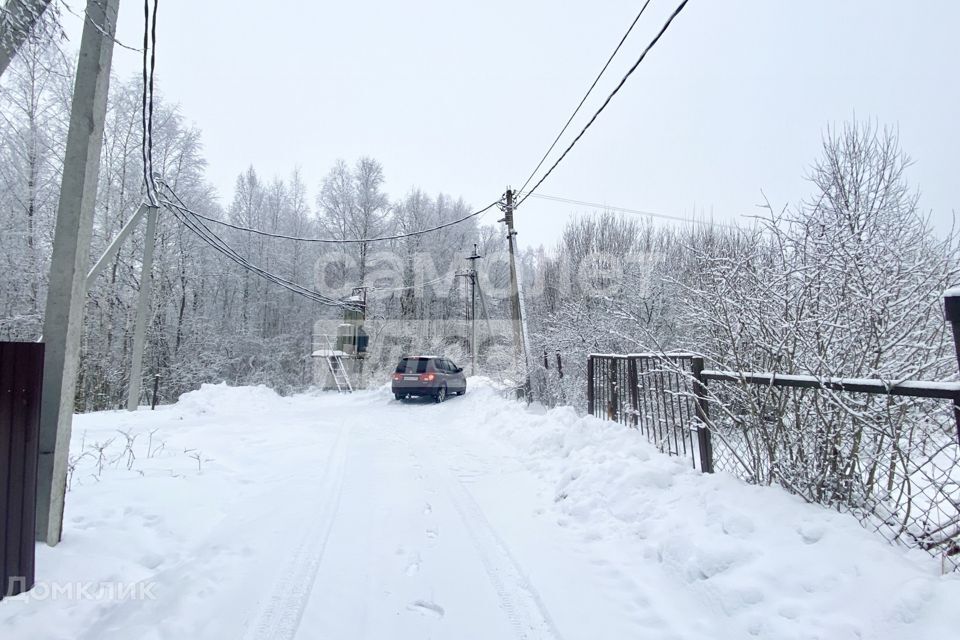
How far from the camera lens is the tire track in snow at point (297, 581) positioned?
89.9 inches

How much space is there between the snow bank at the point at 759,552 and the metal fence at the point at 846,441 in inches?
9.1

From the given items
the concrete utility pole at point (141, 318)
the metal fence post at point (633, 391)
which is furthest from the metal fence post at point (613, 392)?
the concrete utility pole at point (141, 318)

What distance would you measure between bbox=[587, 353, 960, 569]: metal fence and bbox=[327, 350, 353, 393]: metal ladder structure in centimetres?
1785

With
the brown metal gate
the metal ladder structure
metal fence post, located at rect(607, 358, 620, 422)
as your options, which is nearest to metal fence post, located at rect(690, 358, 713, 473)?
metal fence post, located at rect(607, 358, 620, 422)

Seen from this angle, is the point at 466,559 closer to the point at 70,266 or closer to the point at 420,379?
the point at 70,266

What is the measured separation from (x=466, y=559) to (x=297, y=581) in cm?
118

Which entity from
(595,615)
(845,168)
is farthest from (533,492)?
(845,168)

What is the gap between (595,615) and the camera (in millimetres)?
2451

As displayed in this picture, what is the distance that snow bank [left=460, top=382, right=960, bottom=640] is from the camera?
1.92 m

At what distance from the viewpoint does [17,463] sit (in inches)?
91.7

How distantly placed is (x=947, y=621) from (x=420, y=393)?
41.5ft

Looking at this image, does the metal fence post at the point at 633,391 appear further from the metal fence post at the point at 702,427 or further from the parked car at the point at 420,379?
the parked car at the point at 420,379

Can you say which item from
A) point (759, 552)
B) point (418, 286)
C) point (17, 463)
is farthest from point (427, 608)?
point (418, 286)

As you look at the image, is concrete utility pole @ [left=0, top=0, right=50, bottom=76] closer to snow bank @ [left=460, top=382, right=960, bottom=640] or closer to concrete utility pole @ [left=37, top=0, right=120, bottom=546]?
concrete utility pole @ [left=37, top=0, right=120, bottom=546]
